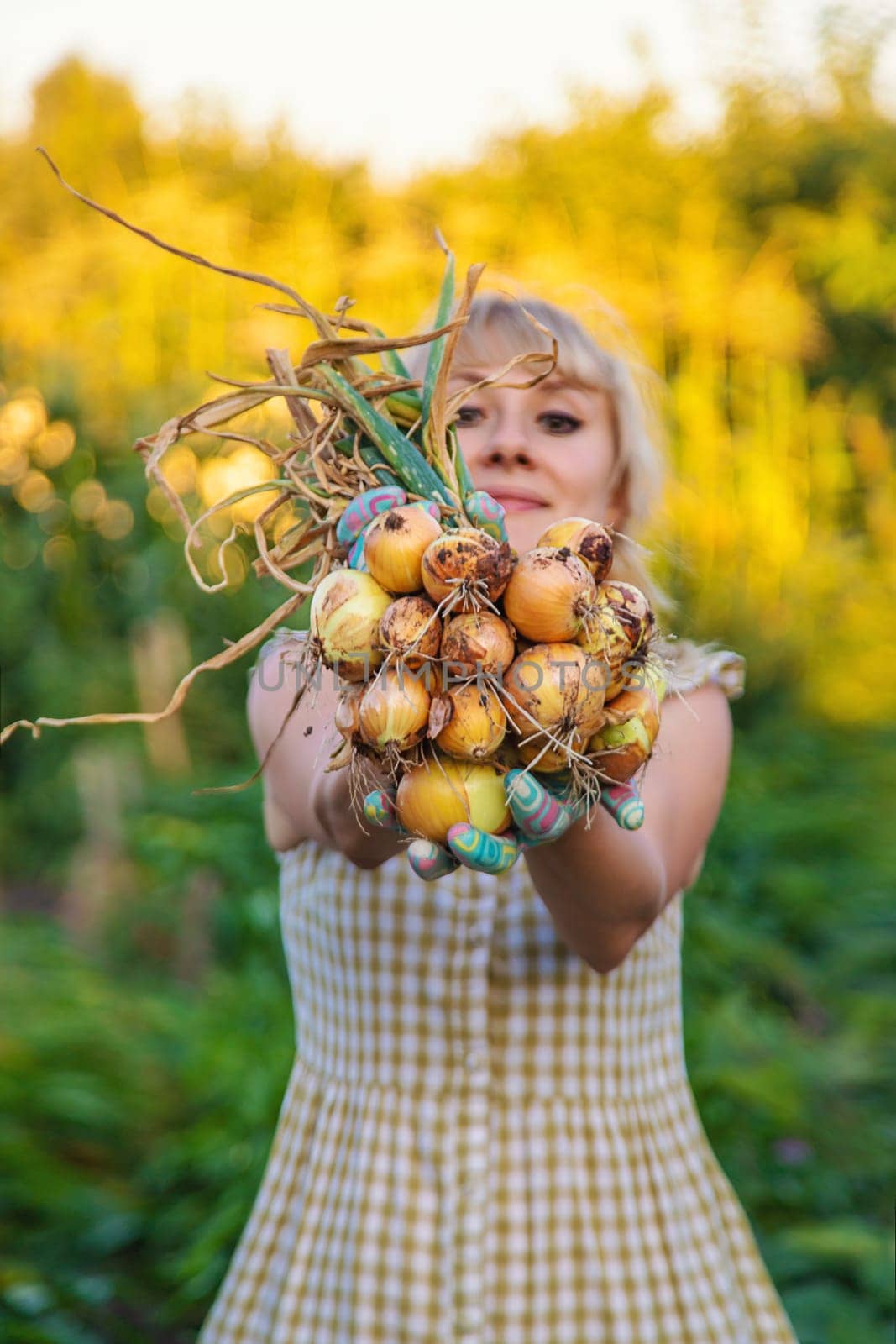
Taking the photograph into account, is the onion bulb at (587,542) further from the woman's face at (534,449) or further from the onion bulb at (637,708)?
the woman's face at (534,449)

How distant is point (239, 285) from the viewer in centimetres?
628

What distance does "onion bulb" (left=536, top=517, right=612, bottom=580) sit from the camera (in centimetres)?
94

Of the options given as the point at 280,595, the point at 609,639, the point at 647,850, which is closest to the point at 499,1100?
the point at 647,850

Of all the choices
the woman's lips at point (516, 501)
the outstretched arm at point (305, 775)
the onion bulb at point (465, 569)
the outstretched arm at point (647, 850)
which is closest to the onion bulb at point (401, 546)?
the onion bulb at point (465, 569)

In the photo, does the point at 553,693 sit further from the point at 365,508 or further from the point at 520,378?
the point at 520,378

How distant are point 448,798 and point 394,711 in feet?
0.24

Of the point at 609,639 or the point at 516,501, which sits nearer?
the point at 609,639

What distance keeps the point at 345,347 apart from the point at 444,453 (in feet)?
0.43

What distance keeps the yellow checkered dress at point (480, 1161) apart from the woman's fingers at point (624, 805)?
1.48 feet

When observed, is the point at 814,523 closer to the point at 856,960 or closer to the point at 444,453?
the point at 856,960

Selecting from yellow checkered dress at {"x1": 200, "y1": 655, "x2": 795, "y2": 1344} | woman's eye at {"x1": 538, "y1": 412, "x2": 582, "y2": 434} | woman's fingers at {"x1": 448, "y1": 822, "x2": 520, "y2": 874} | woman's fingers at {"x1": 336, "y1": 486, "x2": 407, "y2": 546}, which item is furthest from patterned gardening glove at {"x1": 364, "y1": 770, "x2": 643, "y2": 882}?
woman's eye at {"x1": 538, "y1": 412, "x2": 582, "y2": 434}

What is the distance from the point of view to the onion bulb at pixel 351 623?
0.92 m

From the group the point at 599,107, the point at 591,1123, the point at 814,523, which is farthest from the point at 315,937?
the point at 599,107

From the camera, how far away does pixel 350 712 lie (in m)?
0.93
